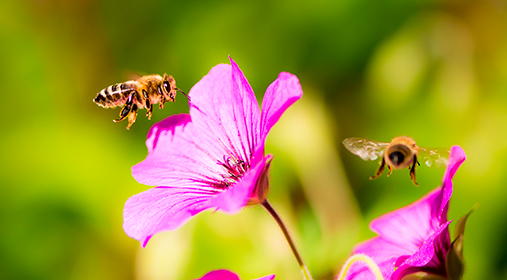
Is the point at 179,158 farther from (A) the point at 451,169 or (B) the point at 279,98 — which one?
Result: (A) the point at 451,169

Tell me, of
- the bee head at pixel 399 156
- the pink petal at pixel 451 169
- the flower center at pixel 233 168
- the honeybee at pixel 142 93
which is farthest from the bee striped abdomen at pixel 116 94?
the pink petal at pixel 451 169

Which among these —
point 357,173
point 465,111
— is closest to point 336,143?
point 357,173

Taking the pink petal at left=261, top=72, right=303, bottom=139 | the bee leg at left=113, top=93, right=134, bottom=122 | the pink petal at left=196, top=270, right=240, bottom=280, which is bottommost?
the pink petal at left=196, top=270, right=240, bottom=280

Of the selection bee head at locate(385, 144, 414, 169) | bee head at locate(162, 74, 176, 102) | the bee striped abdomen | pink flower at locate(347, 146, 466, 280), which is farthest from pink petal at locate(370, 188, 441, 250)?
the bee striped abdomen

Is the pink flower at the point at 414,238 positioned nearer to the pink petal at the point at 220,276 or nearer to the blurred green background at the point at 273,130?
the pink petal at the point at 220,276

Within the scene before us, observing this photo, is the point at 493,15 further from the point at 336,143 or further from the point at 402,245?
the point at 402,245

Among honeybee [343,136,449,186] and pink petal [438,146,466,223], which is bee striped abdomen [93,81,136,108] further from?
pink petal [438,146,466,223]
